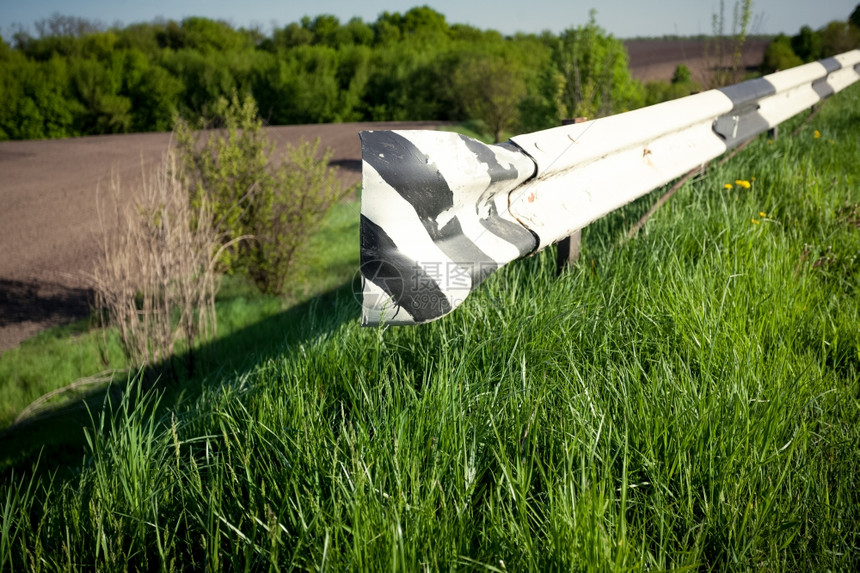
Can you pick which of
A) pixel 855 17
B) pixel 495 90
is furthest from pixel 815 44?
pixel 495 90

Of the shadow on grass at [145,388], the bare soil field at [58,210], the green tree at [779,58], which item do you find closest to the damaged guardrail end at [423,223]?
the shadow on grass at [145,388]

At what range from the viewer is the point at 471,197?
6.27 feet

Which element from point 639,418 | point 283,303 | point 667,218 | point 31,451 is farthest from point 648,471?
point 283,303

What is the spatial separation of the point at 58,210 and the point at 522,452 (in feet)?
32.8

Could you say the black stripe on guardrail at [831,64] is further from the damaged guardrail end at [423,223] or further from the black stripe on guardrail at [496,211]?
the damaged guardrail end at [423,223]

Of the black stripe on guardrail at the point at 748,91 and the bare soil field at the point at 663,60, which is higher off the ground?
the bare soil field at the point at 663,60

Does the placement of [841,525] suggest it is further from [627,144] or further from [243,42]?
[243,42]

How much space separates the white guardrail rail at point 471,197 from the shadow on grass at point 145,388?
32.7 inches

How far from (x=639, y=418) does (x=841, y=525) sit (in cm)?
51

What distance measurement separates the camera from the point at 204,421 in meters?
2.04

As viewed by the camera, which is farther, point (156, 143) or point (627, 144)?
point (156, 143)

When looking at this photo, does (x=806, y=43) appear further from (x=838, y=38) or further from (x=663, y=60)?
(x=663, y=60)

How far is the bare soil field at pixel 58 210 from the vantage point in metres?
6.40

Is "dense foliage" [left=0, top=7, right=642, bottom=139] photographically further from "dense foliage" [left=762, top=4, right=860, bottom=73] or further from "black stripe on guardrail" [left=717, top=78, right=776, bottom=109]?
"black stripe on guardrail" [left=717, top=78, right=776, bottom=109]
